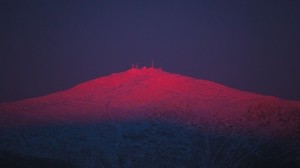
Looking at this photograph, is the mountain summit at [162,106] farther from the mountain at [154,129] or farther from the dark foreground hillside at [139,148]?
the dark foreground hillside at [139,148]

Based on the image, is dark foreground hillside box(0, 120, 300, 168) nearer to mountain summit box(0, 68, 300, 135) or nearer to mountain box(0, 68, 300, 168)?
mountain box(0, 68, 300, 168)

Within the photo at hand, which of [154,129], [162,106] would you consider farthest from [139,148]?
[162,106]

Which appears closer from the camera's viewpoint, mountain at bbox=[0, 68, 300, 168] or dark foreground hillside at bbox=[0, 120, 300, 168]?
dark foreground hillside at bbox=[0, 120, 300, 168]

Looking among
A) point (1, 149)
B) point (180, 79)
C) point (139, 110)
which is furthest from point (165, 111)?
point (1, 149)

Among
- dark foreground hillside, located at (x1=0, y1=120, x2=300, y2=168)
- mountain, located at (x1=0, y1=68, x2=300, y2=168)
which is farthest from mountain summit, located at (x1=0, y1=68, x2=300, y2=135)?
dark foreground hillside, located at (x1=0, y1=120, x2=300, y2=168)

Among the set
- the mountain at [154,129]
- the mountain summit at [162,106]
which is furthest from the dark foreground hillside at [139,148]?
the mountain summit at [162,106]

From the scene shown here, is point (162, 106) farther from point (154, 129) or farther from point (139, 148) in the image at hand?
point (139, 148)
